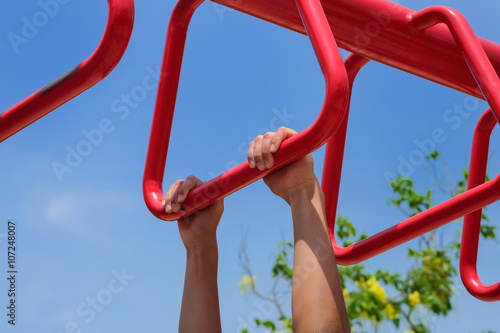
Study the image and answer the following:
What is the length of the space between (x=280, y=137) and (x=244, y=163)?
8cm

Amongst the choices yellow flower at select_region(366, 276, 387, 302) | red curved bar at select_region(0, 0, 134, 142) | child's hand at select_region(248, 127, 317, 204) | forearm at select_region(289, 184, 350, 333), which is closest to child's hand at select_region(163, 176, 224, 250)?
child's hand at select_region(248, 127, 317, 204)

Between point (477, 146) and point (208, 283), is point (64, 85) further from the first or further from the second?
point (477, 146)

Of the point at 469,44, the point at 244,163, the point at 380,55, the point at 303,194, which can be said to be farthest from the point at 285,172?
the point at 469,44

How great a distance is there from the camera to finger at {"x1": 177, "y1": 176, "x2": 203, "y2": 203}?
116cm

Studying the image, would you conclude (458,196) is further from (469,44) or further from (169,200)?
(169,200)

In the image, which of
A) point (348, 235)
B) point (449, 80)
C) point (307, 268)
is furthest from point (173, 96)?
point (348, 235)

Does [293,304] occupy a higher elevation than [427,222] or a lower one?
lower

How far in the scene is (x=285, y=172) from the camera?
121 centimetres

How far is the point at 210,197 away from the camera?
111 centimetres

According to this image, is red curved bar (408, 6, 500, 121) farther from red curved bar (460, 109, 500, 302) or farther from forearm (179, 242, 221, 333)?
forearm (179, 242, 221, 333)

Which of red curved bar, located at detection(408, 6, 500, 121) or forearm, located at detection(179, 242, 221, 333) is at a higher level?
red curved bar, located at detection(408, 6, 500, 121)

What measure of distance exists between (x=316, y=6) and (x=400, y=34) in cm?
32

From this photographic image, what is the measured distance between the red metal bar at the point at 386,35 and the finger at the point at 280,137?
238 mm

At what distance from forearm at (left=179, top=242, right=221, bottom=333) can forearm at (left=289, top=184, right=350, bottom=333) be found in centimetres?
36
